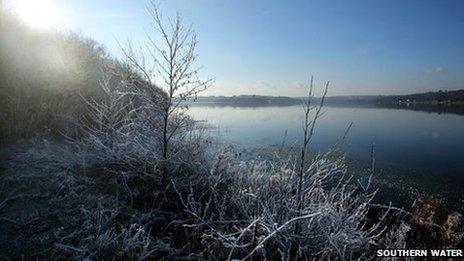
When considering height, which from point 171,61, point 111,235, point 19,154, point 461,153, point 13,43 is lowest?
point 461,153

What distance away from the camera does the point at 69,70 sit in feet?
49.0

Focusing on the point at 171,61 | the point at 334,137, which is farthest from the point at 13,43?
the point at 334,137

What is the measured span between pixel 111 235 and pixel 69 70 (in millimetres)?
11064

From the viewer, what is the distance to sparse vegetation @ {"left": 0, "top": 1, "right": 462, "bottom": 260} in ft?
18.3

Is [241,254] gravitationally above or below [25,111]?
below

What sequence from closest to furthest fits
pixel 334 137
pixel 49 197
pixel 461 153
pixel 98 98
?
pixel 49 197 → pixel 98 98 → pixel 461 153 → pixel 334 137

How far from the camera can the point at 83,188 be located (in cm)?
761

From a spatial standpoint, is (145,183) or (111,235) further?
(145,183)

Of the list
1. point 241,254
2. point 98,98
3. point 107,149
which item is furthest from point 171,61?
point 98,98

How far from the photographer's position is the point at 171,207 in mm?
7895

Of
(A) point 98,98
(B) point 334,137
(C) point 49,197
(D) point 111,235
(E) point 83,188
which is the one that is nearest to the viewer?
(D) point 111,235

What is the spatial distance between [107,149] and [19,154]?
2085 mm

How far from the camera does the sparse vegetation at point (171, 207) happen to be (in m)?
5.57

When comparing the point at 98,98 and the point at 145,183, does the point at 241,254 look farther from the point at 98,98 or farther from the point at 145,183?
the point at 98,98
